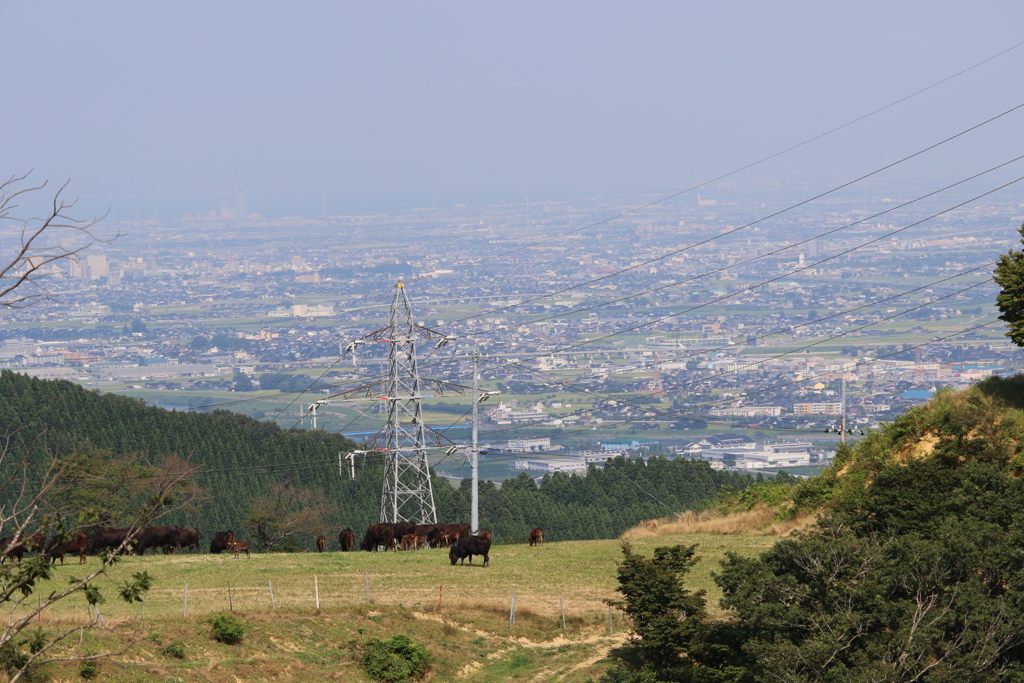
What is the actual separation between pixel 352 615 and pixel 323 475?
79656 millimetres

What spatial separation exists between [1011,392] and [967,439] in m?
4.98

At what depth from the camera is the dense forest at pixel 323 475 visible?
99562 millimetres

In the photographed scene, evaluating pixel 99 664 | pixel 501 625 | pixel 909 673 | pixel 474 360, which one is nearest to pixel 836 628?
pixel 909 673

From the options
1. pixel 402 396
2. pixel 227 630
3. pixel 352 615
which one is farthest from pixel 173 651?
pixel 402 396

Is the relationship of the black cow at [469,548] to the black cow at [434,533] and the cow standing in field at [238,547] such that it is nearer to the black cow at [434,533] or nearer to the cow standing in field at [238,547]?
the black cow at [434,533]

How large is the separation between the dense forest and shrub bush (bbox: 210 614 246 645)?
2647 inches

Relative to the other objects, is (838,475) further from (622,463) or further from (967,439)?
(622,463)

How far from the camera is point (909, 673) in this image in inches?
920

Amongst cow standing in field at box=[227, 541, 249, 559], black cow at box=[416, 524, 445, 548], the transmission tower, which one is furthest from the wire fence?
the transmission tower

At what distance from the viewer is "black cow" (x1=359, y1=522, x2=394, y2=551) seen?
47.2 meters

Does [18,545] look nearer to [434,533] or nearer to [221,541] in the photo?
[221,541]

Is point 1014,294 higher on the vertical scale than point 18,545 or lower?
higher

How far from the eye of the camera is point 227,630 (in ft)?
88.8

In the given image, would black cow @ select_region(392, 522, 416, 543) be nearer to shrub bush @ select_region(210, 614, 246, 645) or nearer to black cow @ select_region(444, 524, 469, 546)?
black cow @ select_region(444, 524, 469, 546)
